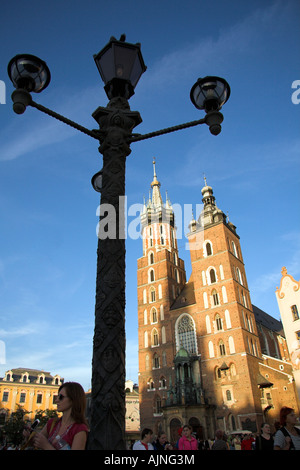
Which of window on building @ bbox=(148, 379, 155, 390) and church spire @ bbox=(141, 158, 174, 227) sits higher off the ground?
church spire @ bbox=(141, 158, 174, 227)

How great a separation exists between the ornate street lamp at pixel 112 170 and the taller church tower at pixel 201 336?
30.9m

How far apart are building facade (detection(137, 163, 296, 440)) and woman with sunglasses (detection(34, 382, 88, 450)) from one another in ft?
102

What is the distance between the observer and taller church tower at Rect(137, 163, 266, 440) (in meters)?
31.4

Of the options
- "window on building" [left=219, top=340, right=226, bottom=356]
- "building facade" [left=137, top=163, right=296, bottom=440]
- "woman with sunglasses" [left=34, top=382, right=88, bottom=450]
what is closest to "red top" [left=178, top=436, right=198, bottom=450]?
"woman with sunglasses" [left=34, top=382, right=88, bottom=450]

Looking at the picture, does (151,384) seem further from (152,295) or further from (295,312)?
(295,312)

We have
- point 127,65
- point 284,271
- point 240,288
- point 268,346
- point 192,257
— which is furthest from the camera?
point 268,346

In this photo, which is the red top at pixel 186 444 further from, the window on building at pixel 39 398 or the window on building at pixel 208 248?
the window on building at pixel 39 398

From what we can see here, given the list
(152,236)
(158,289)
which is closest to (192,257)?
(158,289)

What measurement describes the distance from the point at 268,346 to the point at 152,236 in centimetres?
2165

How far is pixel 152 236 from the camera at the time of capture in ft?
158

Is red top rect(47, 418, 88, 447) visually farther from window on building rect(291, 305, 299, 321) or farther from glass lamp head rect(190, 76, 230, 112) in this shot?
window on building rect(291, 305, 299, 321)

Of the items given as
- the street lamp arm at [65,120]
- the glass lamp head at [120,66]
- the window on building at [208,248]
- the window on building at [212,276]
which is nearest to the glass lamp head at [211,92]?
the glass lamp head at [120,66]

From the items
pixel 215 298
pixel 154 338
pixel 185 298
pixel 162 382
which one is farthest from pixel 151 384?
pixel 215 298
